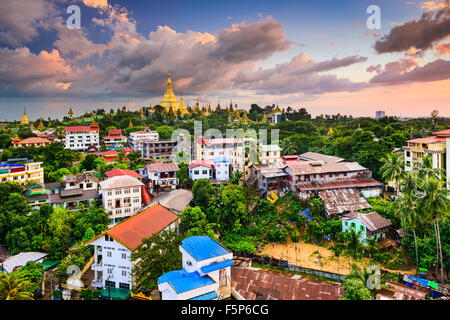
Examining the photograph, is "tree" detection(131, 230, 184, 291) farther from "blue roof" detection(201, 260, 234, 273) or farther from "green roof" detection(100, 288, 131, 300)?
"blue roof" detection(201, 260, 234, 273)

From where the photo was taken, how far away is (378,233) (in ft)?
42.2

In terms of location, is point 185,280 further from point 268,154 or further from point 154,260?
point 268,154

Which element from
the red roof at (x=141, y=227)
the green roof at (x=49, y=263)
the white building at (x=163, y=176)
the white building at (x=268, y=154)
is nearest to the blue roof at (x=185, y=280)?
the red roof at (x=141, y=227)

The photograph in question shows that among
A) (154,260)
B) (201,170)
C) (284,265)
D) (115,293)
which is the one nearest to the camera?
(154,260)

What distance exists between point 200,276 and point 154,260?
247cm

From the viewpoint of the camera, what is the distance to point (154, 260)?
934 cm

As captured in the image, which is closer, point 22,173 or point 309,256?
point 309,256

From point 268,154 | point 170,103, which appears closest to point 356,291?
point 268,154

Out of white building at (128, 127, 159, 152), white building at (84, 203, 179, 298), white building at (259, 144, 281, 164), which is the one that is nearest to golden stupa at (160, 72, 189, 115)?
white building at (128, 127, 159, 152)

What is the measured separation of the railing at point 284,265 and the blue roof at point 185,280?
4686mm

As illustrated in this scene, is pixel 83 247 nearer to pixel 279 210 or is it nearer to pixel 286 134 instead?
pixel 279 210

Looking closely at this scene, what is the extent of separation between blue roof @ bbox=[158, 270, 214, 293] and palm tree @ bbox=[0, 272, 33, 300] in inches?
194

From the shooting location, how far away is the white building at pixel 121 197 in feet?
50.5
